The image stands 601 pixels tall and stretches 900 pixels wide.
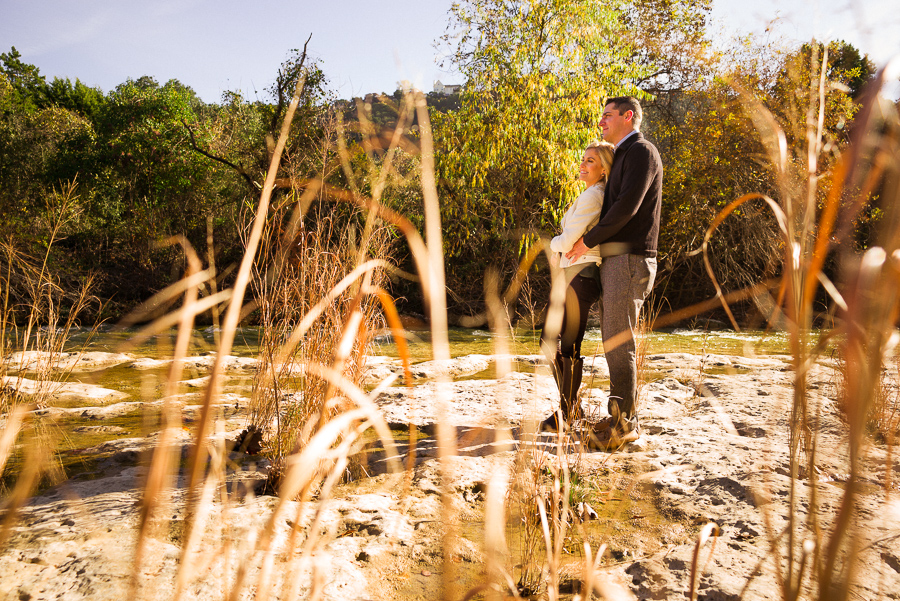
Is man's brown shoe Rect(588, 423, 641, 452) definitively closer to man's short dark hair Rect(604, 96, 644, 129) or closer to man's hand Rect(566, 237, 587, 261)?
man's hand Rect(566, 237, 587, 261)

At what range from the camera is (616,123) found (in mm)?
2961

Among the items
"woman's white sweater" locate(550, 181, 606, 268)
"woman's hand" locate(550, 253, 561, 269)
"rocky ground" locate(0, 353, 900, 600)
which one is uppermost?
"woman's white sweater" locate(550, 181, 606, 268)

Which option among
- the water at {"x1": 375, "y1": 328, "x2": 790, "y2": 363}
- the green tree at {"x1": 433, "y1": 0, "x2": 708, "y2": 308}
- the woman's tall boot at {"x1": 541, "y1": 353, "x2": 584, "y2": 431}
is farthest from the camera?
the green tree at {"x1": 433, "y1": 0, "x2": 708, "y2": 308}

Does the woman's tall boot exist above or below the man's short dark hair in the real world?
below

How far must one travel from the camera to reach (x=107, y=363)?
18.3ft

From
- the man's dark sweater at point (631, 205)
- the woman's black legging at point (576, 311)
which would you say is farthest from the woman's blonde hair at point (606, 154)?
the woman's black legging at point (576, 311)

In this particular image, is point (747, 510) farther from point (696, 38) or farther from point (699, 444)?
point (696, 38)

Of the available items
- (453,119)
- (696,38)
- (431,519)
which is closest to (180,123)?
(453,119)

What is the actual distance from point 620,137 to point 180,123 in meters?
12.4

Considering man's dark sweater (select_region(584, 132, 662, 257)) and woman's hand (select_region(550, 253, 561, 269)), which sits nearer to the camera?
man's dark sweater (select_region(584, 132, 662, 257))

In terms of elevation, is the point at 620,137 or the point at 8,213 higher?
the point at 8,213

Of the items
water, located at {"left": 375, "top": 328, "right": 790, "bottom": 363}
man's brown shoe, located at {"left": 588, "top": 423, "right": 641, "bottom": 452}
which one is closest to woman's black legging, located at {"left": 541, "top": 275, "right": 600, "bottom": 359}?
man's brown shoe, located at {"left": 588, "top": 423, "right": 641, "bottom": 452}

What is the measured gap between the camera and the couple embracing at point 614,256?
2.73m

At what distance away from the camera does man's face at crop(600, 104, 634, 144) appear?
293 centimetres
